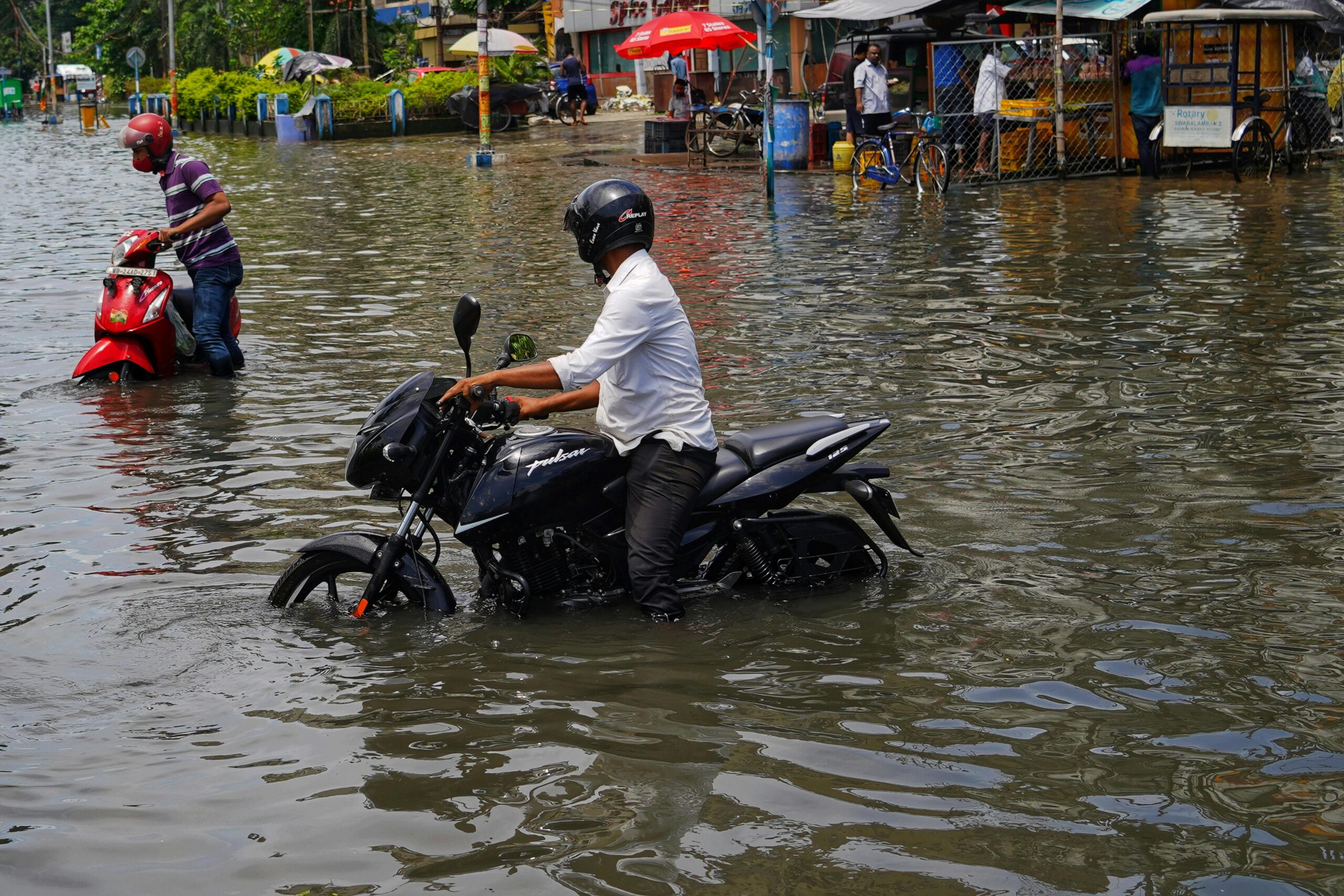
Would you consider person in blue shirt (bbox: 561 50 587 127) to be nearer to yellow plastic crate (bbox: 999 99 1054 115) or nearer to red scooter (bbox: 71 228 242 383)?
yellow plastic crate (bbox: 999 99 1054 115)

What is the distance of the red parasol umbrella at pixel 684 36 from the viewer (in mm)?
28906

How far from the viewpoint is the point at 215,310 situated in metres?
9.72

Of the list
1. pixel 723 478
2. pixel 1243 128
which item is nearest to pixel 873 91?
pixel 1243 128

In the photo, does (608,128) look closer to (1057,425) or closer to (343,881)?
(1057,425)

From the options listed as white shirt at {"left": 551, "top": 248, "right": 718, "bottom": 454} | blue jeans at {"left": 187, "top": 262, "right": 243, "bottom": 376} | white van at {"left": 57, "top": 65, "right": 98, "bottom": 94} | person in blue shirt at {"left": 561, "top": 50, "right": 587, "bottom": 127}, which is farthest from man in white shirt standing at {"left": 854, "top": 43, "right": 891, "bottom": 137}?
white van at {"left": 57, "top": 65, "right": 98, "bottom": 94}

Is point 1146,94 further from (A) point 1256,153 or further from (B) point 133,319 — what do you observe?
(B) point 133,319

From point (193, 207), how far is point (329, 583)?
4838 mm

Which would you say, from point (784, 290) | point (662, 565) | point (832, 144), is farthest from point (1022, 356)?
point (832, 144)

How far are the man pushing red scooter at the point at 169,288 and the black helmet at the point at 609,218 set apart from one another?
5.04 metres

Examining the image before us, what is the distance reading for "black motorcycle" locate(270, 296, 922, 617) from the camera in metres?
4.91

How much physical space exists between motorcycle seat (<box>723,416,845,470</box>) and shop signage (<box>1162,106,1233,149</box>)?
1675 cm

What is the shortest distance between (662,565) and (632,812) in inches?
53.4

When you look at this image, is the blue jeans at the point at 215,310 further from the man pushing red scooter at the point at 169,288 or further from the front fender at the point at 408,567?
the front fender at the point at 408,567

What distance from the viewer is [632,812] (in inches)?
149
